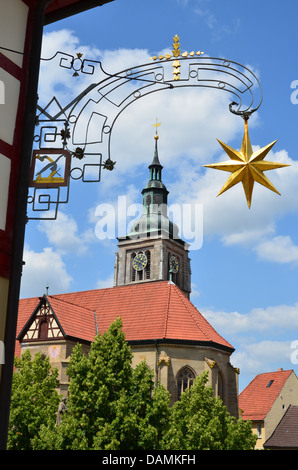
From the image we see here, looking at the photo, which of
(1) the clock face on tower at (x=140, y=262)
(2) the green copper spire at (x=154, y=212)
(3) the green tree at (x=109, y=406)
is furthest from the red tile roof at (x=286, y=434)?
(2) the green copper spire at (x=154, y=212)

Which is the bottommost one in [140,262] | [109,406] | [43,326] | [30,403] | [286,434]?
[286,434]

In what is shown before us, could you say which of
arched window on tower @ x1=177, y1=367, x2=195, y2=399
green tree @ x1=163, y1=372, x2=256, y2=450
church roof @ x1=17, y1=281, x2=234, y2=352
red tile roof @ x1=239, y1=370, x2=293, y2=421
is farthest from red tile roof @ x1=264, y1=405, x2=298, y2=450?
green tree @ x1=163, y1=372, x2=256, y2=450

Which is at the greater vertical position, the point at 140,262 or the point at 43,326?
the point at 140,262

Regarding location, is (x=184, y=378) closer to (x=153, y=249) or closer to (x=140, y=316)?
(x=140, y=316)

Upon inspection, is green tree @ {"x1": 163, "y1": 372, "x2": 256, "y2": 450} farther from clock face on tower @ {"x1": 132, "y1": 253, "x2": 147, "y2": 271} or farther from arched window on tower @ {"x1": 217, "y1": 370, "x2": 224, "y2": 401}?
clock face on tower @ {"x1": 132, "y1": 253, "x2": 147, "y2": 271}

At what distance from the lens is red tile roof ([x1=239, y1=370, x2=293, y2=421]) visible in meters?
48.0

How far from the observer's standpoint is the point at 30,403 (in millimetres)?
26672

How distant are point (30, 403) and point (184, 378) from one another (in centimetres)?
1219

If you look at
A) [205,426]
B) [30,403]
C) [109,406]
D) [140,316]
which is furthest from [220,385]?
[109,406]

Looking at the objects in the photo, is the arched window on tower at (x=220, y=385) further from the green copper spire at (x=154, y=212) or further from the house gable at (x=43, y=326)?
the green copper spire at (x=154, y=212)

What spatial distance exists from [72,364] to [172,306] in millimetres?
15394

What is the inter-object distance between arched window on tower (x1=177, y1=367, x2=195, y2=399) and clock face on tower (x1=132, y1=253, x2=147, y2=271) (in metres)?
31.3

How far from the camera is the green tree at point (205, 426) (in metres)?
25.5
